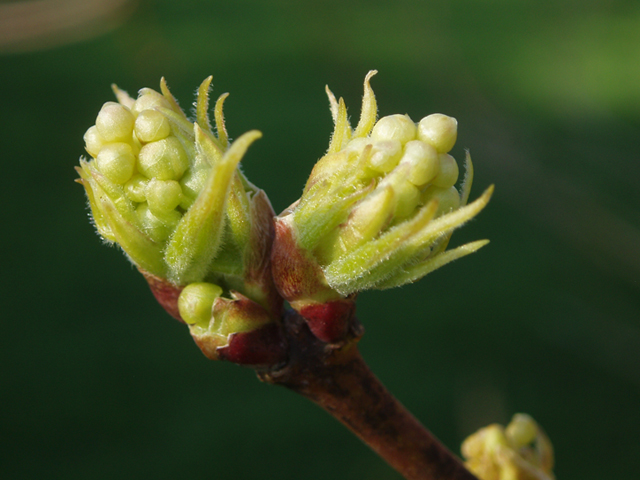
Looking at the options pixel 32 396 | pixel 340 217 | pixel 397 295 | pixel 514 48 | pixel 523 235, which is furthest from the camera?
pixel 514 48

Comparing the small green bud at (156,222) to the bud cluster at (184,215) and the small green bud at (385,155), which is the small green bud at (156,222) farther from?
the small green bud at (385,155)

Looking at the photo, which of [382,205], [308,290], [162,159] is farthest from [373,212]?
[162,159]

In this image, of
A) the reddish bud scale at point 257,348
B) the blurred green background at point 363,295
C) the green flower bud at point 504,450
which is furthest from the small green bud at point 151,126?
the blurred green background at point 363,295

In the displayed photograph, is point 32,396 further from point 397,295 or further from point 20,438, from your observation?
point 397,295

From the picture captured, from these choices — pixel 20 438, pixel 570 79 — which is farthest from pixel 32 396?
pixel 570 79

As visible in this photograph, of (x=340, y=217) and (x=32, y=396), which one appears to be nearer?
(x=340, y=217)

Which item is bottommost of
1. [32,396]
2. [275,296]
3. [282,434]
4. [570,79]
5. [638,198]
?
[282,434]

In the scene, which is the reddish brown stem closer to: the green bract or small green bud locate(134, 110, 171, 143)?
the green bract

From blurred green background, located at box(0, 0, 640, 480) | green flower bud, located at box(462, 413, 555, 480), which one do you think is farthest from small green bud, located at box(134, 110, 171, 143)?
blurred green background, located at box(0, 0, 640, 480)
